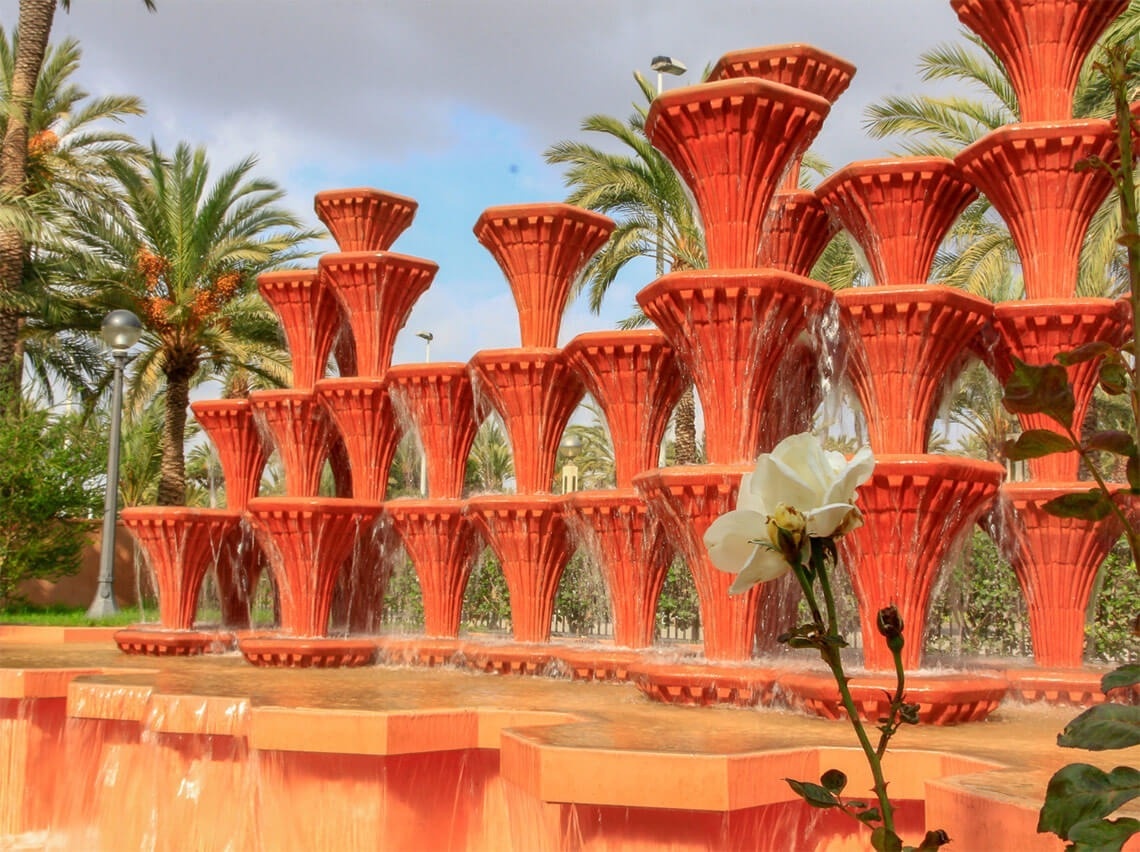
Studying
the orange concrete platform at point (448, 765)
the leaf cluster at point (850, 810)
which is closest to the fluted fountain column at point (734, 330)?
the orange concrete platform at point (448, 765)

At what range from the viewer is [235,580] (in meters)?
12.4

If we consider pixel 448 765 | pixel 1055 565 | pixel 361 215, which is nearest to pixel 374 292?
pixel 361 215

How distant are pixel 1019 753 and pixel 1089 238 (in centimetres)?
1100

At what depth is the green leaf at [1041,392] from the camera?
118 cm

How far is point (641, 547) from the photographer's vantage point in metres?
9.17

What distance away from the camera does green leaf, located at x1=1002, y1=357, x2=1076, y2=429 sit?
3.86ft

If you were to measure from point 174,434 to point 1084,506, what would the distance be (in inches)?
778

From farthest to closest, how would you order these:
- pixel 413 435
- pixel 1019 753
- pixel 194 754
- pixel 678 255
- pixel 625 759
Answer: pixel 678 255 → pixel 413 435 → pixel 194 754 → pixel 1019 753 → pixel 625 759

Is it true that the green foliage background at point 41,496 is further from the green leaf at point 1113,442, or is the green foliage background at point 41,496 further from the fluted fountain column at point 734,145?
the green leaf at point 1113,442

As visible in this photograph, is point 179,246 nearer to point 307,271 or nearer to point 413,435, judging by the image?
point 307,271

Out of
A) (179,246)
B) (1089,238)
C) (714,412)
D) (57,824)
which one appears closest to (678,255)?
(1089,238)

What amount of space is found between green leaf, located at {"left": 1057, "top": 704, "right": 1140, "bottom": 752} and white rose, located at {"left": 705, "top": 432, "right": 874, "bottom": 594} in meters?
0.31

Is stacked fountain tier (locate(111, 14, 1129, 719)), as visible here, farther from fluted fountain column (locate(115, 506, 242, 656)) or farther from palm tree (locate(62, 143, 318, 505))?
palm tree (locate(62, 143, 318, 505))

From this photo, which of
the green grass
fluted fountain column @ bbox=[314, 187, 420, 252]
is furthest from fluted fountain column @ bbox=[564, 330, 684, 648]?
the green grass
